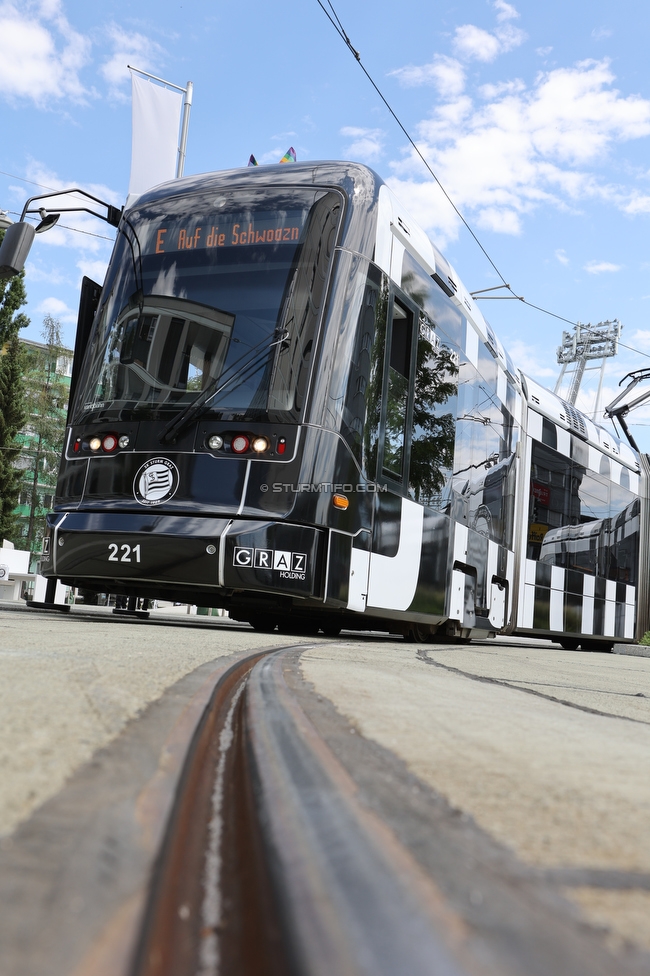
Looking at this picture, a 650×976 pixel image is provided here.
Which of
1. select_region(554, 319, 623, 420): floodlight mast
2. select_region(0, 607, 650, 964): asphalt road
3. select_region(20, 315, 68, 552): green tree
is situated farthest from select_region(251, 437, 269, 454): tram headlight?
select_region(554, 319, 623, 420): floodlight mast

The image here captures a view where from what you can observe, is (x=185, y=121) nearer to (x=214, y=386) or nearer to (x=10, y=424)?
(x=214, y=386)

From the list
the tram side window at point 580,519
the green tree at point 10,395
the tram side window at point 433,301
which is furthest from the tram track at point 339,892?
the green tree at point 10,395

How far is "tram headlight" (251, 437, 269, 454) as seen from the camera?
558cm

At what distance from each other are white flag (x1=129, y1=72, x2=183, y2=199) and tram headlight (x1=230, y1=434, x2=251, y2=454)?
1061cm

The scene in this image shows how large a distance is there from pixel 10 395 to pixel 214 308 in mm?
31301

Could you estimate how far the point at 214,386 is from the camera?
5781 mm

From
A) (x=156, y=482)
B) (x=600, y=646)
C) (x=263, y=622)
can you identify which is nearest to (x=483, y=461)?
(x=263, y=622)

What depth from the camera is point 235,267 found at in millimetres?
6117

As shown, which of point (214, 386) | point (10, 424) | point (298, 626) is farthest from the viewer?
point (10, 424)

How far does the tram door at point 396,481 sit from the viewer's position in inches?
244

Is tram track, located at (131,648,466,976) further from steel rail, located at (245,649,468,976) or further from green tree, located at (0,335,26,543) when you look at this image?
green tree, located at (0,335,26,543)

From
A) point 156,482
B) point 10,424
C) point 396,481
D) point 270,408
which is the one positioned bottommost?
point 156,482

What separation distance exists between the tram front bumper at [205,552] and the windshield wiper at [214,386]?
0.56m

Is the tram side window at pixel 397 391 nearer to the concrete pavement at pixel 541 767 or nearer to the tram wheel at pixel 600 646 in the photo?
the concrete pavement at pixel 541 767
